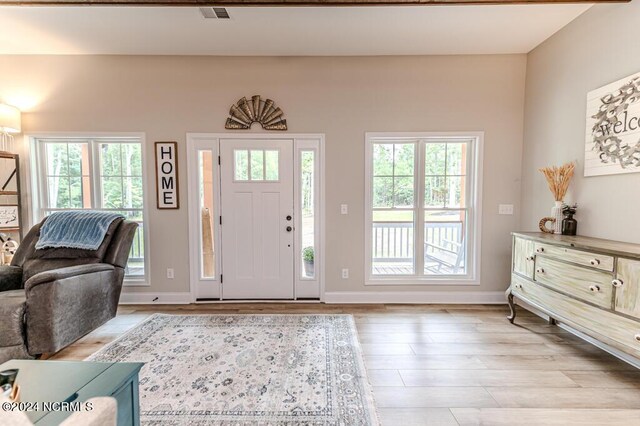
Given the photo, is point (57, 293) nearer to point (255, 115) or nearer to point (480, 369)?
point (255, 115)

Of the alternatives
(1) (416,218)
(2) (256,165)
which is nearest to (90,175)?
(2) (256,165)

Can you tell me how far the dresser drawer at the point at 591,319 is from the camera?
176cm

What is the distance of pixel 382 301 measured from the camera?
3457 millimetres

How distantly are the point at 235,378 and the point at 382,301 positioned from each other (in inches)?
78.5

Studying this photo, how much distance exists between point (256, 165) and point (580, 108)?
10.8 ft

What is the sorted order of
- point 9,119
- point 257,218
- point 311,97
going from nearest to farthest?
point 9,119
point 311,97
point 257,218

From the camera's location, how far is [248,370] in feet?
6.86

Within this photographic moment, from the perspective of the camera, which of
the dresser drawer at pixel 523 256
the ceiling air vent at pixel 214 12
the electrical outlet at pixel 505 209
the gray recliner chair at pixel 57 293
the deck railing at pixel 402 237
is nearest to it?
the gray recliner chair at pixel 57 293

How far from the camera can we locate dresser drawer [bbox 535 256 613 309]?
1901mm

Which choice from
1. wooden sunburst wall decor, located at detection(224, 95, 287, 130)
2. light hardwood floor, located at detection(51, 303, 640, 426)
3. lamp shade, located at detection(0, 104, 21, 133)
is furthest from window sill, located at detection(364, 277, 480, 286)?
lamp shade, located at detection(0, 104, 21, 133)

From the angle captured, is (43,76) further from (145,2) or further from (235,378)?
(235,378)

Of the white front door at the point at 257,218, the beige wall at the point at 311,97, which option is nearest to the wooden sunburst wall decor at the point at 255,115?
the beige wall at the point at 311,97

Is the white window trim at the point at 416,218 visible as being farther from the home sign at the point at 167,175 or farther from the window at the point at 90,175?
the window at the point at 90,175

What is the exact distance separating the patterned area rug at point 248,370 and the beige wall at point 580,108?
2359 mm
